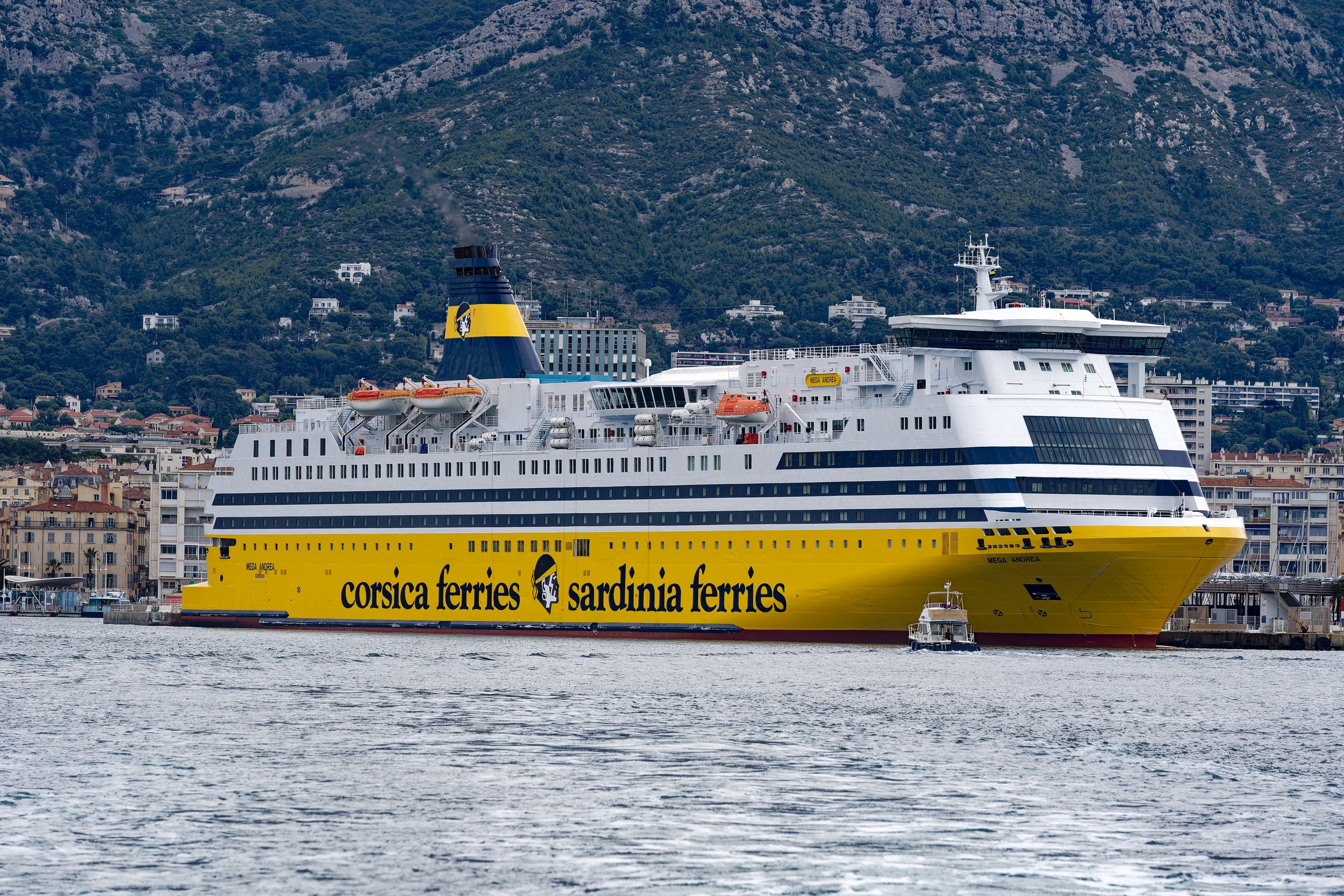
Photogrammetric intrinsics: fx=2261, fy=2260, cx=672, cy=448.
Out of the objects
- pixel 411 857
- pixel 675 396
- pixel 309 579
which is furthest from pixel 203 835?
pixel 309 579

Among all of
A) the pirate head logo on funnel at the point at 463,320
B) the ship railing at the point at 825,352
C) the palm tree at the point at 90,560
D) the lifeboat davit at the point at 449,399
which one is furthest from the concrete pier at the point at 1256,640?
the palm tree at the point at 90,560

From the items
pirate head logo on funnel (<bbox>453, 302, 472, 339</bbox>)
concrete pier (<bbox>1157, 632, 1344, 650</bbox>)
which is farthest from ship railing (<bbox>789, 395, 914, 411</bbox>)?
pirate head logo on funnel (<bbox>453, 302, 472, 339</bbox>)

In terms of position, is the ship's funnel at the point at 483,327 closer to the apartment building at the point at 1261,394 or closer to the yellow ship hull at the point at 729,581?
the yellow ship hull at the point at 729,581

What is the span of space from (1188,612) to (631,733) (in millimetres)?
41364

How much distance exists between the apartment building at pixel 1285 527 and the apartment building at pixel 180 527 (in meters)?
50.6

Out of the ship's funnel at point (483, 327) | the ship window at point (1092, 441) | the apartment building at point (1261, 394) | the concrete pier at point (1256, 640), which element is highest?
the apartment building at point (1261, 394)

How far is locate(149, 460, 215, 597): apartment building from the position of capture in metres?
106

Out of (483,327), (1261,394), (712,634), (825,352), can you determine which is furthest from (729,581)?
(1261,394)

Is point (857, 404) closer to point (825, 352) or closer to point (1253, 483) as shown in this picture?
point (825, 352)

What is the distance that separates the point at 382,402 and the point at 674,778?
4484 centimetres

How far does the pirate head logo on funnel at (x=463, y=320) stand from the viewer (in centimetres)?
8400

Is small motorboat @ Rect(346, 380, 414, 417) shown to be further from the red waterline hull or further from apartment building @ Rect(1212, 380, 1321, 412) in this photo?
apartment building @ Rect(1212, 380, 1321, 412)

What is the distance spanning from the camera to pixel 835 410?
6956cm

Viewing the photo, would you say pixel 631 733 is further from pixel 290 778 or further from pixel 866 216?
pixel 866 216
